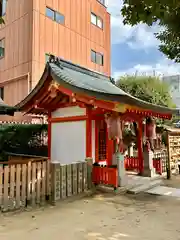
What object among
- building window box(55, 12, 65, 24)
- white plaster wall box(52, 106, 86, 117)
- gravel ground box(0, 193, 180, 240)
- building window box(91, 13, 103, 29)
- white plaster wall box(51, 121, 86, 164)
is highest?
building window box(91, 13, 103, 29)

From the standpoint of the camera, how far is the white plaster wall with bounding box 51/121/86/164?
8648mm

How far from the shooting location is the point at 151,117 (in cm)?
980

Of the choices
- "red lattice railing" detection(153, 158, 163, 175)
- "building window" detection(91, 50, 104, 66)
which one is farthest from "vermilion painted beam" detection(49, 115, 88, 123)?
"building window" detection(91, 50, 104, 66)

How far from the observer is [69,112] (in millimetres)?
9266

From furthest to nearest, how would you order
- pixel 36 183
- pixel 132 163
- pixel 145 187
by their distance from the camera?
pixel 132 163, pixel 145 187, pixel 36 183

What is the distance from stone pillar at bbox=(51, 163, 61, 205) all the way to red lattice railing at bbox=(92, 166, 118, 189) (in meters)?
1.80

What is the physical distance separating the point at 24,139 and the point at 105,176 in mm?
5985

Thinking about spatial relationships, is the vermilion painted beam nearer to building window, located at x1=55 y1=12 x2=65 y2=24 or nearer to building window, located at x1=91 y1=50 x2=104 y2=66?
building window, located at x1=55 y1=12 x2=65 y2=24

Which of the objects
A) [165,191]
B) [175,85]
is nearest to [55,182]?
[165,191]

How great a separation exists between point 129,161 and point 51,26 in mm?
11802

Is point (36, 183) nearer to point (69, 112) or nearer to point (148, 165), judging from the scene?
point (69, 112)

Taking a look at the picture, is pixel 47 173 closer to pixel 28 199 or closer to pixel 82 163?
pixel 28 199

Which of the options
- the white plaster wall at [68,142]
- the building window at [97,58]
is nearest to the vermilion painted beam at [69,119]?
the white plaster wall at [68,142]

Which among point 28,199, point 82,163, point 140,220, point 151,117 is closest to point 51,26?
point 151,117
